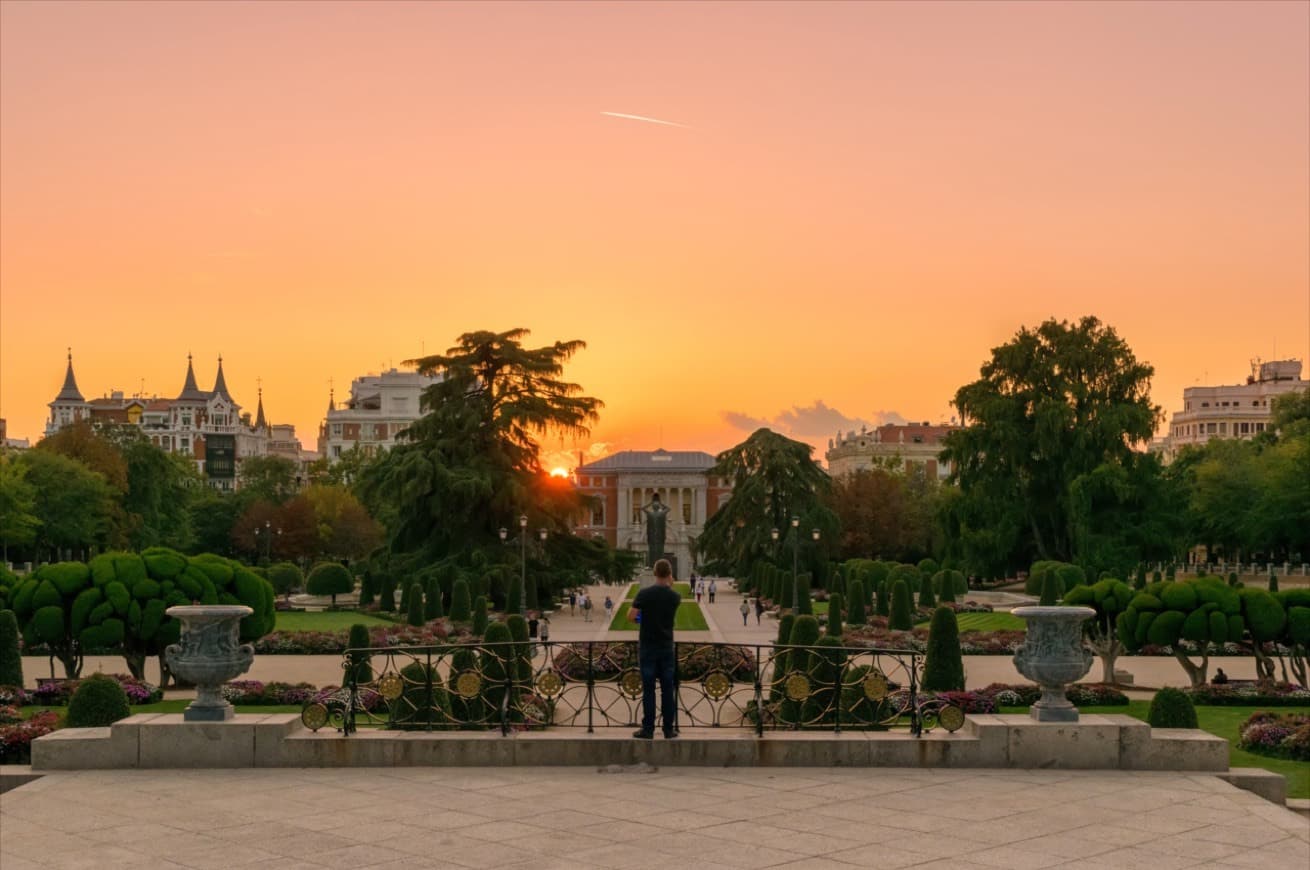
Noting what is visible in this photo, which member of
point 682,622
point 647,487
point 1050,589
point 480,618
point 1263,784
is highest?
point 647,487

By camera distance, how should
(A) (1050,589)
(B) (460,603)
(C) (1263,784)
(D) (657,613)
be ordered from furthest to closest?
(B) (460,603) → (A) (1050,589) → (D) (657,613) → (C) (1263,784)

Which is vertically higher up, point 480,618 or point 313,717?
point 480,618

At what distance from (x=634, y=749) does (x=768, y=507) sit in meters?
55.4

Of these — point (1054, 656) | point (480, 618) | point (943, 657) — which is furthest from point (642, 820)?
point (480, 618)

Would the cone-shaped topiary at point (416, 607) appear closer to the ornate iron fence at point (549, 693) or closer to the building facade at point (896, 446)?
the ornate iron fence at point (549, 693)

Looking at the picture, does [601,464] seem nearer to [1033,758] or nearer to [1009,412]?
[1009,412]

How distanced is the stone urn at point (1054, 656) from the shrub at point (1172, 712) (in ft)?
7.14

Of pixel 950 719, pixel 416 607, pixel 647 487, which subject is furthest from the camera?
pixel 647 487

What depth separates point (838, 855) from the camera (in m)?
10.1

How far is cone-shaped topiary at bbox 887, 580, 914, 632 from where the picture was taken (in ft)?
136

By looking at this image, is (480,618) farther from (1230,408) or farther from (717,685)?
(1230,408)

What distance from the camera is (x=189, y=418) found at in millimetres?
163625

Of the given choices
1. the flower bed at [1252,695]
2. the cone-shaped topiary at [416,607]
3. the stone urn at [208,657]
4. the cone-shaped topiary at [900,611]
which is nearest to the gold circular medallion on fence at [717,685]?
the stone urn at [208,657]

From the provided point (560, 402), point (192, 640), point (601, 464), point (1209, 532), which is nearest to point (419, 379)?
point (601, 464)
